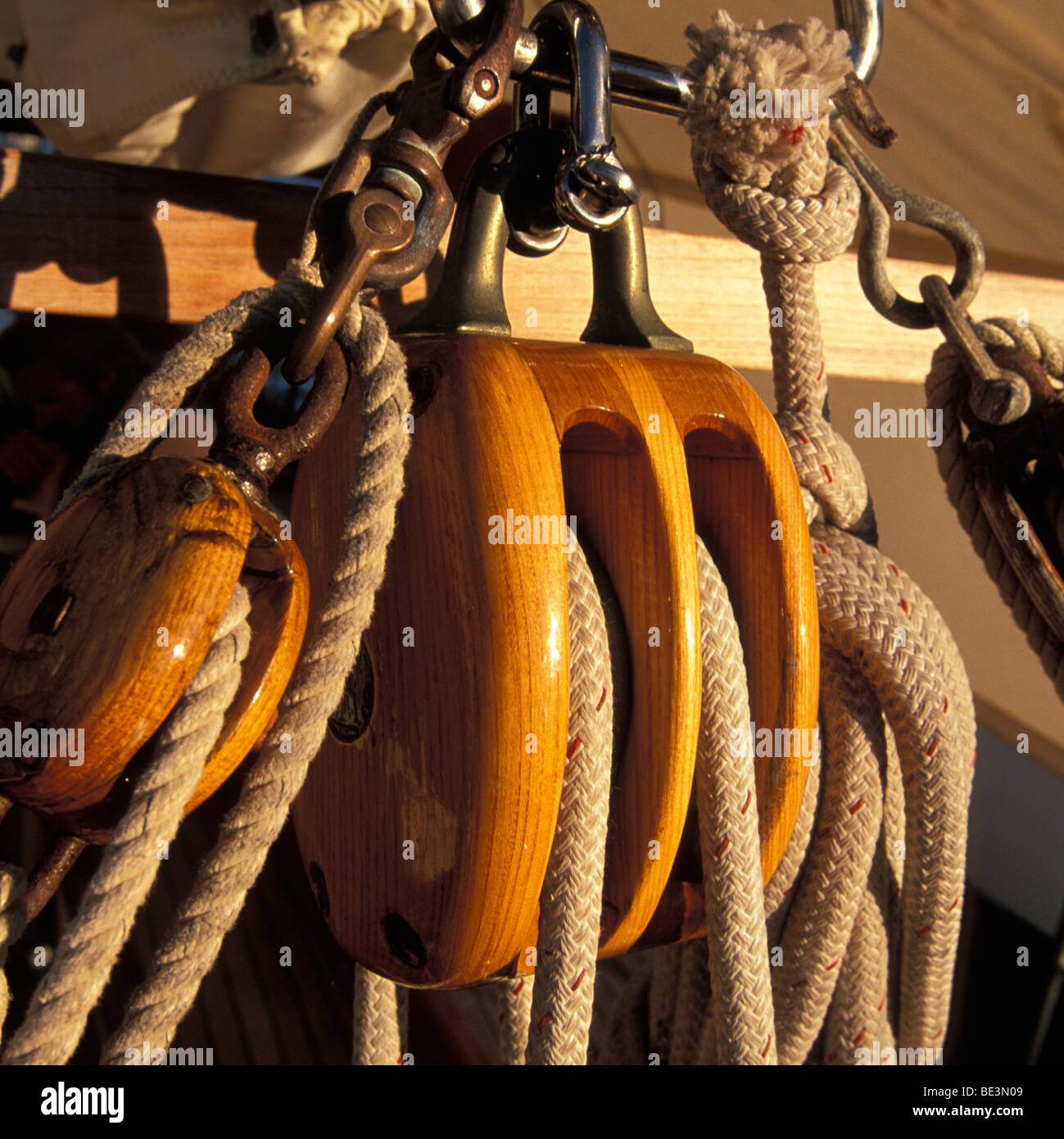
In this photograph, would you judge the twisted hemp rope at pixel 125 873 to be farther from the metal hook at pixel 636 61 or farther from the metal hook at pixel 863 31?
the metal hook at pixel 863 31

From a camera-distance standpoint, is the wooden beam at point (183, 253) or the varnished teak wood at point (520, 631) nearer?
the varnished teak wood at point (520, 631)

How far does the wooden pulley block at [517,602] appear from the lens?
0.47 m

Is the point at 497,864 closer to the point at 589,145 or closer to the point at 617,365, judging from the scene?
the point at 617,365

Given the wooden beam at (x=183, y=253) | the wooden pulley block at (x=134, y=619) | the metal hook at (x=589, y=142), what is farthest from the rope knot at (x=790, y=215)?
the wooden pulley block at (x=134, y=619)

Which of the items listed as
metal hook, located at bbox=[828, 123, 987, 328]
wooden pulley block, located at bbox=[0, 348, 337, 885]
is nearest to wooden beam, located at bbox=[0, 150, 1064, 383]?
metal hook, located at bbox=[828, 123, 987, 328]

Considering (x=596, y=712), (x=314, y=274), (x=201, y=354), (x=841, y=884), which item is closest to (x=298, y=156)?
(x=314, y=274)

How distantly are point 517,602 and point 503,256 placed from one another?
26 centimetres

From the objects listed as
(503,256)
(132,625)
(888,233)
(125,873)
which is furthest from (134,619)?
(888,233)

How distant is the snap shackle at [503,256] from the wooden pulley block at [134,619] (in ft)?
0.56

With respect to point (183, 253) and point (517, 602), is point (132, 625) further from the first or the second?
point (183, 253)

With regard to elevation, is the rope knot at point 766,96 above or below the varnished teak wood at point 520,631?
above

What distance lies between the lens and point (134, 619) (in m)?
0.40

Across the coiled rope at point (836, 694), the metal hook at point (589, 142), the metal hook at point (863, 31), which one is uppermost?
the metal hook at point (863, 31)

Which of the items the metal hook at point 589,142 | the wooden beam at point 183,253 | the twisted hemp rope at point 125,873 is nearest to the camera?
the twisted hemp rope at point 125,873
